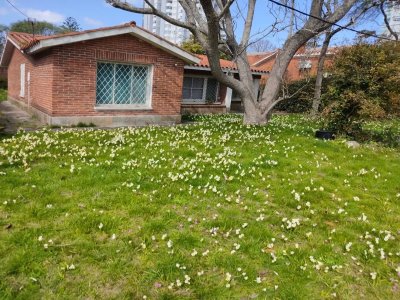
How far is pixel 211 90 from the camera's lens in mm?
21609

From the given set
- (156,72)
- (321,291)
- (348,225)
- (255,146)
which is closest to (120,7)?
(156,72)

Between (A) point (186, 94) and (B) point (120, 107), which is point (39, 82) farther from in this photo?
(A) point (186, 94)

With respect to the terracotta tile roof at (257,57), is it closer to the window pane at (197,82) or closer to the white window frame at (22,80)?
the window pane at (197,82)

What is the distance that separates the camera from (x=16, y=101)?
1895 centimetres

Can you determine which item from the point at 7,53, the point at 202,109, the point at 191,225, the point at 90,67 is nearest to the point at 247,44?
the point at 90,67

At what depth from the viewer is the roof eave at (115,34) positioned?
11859 mm

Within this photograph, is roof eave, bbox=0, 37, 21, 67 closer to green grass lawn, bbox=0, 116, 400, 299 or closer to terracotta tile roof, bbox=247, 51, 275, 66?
green grass lawn, bbox=0, 116, 400, 299

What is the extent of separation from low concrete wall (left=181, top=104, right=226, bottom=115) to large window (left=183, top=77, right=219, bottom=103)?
425 mm

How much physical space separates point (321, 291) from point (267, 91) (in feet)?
38.3

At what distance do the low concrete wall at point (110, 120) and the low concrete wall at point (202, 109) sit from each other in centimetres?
443

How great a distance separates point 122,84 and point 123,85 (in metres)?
0.06

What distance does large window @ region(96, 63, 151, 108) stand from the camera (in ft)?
44.2

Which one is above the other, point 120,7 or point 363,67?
point 120,7

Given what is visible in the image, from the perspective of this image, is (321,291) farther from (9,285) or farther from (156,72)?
(156,72)
